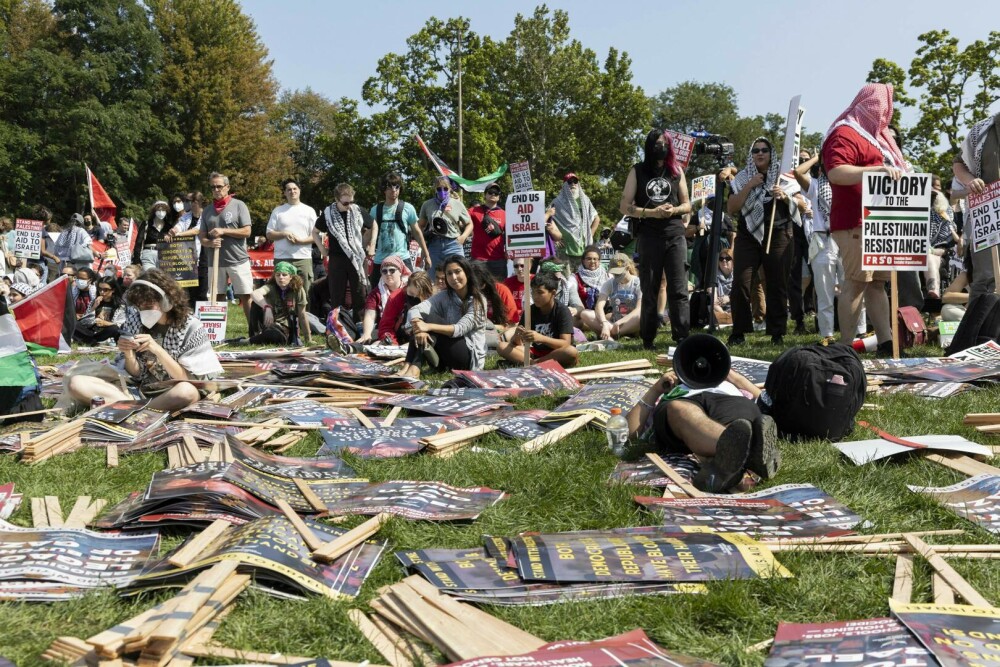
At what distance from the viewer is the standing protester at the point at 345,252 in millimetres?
12781

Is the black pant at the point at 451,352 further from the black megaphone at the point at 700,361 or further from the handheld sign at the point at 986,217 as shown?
the handheld sign at the point at 986,217

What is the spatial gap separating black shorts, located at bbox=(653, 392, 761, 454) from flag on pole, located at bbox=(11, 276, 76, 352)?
15.9 feet

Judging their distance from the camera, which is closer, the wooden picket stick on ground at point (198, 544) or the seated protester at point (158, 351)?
the wooden picket stick on ground at point (198, 544)

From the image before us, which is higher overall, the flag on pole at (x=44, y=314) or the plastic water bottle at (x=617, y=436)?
the flag on pole at (x=44, y=314)

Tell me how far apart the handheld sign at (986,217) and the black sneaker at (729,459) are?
→ 4.89 meters

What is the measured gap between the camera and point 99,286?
14.2 meters

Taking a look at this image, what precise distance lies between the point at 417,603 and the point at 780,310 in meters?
7.94

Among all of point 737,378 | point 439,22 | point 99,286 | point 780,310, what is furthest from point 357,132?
point 737,378

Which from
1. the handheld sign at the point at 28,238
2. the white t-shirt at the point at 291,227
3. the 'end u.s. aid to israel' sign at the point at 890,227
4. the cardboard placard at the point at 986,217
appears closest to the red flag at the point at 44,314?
the white t-shirt at the point at 291,227

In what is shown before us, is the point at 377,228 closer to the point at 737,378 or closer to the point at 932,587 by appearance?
the point at 737,378

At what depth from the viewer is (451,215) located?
13031 millimetres

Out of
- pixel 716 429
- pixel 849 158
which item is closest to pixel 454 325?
pixel 849 158

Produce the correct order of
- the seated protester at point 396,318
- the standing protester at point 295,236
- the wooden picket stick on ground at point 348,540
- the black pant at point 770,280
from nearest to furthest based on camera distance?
the wooden picket stick on ground at point 348,540 → the black pant at point 770,280 → the seated protester at point 396,318 → the standing protester at point 295,236

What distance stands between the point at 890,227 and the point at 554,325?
3.13 meters
